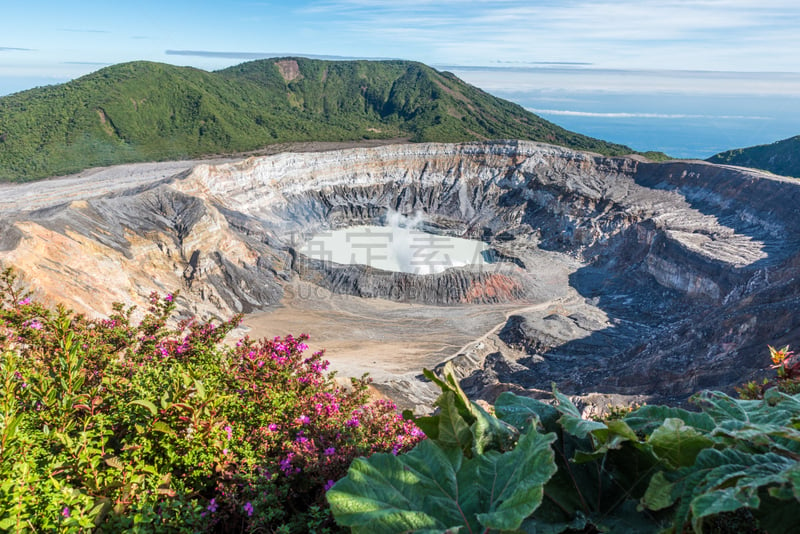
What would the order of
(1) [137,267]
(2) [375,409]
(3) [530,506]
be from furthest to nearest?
(1) [137,267], (2) [375,409], (3) [530,506]

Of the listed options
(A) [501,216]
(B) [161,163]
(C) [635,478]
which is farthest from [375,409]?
(B) [161,163]

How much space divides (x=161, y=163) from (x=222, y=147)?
15106mm

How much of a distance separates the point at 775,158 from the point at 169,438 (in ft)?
277

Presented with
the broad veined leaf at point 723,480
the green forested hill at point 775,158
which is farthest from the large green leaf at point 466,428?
the green forested hill at point 775,158

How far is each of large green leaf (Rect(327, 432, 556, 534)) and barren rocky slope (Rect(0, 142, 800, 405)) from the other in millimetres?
19465

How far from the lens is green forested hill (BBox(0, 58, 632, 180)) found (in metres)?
65.4

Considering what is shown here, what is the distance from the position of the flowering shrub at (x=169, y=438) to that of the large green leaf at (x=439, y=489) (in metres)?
1.54

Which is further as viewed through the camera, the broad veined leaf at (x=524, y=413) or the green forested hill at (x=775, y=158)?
the green forested hill at (x=775, y=158)

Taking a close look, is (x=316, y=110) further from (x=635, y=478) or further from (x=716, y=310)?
(x=635, y=478)

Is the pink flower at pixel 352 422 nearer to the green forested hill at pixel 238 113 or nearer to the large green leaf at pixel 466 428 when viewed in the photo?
the large green leaf at pixel 466 428

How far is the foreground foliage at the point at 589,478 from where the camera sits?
82.3 inches

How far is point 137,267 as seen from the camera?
29.4 m

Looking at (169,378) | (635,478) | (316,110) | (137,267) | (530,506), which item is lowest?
(137,267)

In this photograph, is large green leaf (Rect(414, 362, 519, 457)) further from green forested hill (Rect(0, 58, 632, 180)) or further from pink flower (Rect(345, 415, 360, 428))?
green forested hill (Rect(0, 58, 632, 180))
